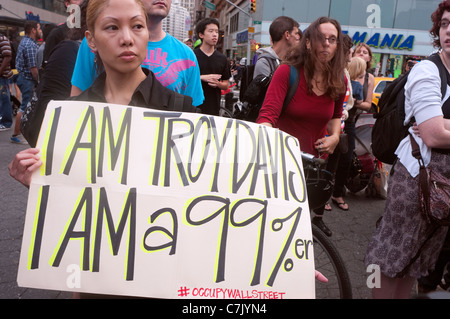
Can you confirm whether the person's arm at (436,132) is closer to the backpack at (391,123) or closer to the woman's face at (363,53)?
the backpack at (391,123)

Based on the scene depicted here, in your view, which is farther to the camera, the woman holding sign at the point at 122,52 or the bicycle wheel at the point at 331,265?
the bicycle wheel at the point at 331,265

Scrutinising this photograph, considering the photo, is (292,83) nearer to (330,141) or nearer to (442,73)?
(330,141)

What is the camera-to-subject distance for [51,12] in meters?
44.5

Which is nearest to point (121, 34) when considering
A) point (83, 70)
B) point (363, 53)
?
point (83, 70)

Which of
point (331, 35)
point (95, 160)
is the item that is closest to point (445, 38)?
point (331, 35)

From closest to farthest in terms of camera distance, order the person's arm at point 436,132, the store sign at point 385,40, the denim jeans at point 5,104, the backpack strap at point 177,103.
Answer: the backpack strap at point 177,103 < the person's arm at point 436,132 < the denim jeans at point 5,104 < the store sign at point 385,40

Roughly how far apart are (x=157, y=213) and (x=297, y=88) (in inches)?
63.0

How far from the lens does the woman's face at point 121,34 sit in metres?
1.46

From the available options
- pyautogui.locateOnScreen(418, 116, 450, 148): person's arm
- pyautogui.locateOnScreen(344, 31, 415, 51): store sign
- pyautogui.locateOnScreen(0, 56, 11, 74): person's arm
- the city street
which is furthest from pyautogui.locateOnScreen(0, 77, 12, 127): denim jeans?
pyautogui.locateOnScreen(344, 31, 415, 51): store sign

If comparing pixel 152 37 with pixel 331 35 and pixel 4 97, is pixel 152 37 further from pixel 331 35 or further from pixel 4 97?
pixel 4 97

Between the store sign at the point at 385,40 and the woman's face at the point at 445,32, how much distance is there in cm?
3144

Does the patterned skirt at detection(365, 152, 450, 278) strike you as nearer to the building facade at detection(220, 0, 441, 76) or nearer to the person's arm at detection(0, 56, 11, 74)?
the person's arm at detection(0, 56, 11, 74)

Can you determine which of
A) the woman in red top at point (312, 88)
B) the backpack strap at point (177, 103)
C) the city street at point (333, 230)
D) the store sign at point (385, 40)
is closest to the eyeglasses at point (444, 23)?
the woman in red top at point (312, 88)
